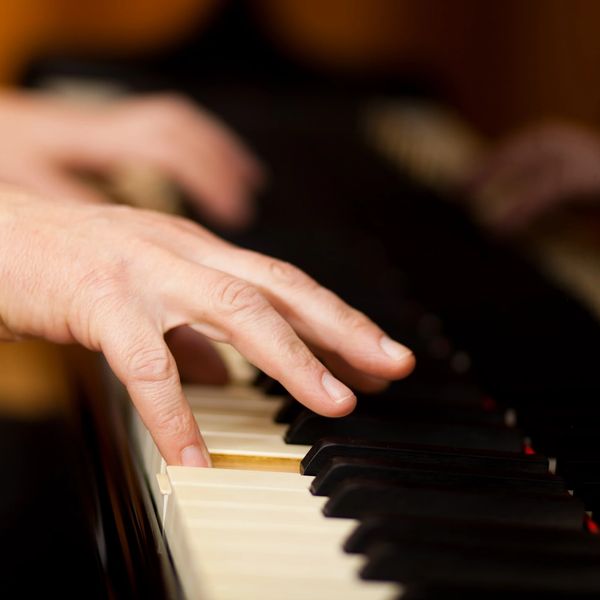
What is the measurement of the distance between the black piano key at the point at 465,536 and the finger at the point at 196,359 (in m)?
0.40

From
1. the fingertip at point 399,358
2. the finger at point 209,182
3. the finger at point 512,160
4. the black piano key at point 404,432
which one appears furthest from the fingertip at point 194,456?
the finger at point 512,160

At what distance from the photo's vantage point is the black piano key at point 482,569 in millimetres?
694

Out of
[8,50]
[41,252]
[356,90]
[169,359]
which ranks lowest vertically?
[169,359]

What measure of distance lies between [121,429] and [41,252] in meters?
0.22

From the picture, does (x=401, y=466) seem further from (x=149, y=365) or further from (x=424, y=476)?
(x=149, y=365)

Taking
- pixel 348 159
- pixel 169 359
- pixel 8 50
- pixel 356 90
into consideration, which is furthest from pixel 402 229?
pixel 8 50

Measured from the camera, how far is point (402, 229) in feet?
5.37

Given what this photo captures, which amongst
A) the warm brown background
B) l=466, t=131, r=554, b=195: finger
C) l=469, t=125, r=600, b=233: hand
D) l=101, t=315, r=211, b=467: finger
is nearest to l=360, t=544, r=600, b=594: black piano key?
l=101, t=315, r=211, b=467: finger

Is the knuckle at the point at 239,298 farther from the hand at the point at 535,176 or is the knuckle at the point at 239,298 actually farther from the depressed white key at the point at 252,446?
the hand at the point at 535,176

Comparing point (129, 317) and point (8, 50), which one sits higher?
point (8, 50)

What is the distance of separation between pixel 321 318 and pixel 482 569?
338 millimetres

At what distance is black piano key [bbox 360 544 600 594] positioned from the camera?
694 millimetres

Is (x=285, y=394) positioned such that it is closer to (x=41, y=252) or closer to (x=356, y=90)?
(x=41, y=252)

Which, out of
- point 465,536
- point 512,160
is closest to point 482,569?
point 465,536
